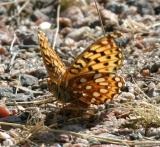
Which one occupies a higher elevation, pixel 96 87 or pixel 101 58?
pixel 101 58

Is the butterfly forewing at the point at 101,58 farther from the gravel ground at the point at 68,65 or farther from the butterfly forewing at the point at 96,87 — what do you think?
the gravel ground at the point at 68,65

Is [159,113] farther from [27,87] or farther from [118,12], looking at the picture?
[118,12]

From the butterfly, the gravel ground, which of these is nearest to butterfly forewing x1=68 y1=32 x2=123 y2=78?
the butterfly

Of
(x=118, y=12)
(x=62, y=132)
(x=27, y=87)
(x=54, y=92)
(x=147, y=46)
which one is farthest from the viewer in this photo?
(x=118, y=12)

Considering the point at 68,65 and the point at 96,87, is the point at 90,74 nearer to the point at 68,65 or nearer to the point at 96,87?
the point at 96,87

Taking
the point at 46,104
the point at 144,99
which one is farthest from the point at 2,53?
the point at 144,99

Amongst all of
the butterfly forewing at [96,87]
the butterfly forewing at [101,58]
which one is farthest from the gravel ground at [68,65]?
the butterfly forewing at [101,58]

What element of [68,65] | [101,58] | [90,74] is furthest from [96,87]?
[68,65]

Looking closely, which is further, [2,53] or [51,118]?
[2,53]
